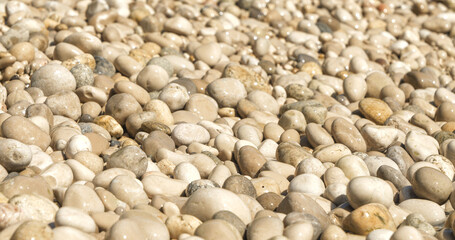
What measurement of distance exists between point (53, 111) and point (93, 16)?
8.24 feet

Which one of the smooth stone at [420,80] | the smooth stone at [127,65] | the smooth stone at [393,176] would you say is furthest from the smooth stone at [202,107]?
the smooth stone at [420,80]

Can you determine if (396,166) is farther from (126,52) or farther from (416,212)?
(126,52)

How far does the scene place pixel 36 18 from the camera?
23.3ft

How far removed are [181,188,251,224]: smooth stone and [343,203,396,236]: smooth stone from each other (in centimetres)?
64

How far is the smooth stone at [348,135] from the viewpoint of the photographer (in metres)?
5.15

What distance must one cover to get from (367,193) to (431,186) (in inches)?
23.6

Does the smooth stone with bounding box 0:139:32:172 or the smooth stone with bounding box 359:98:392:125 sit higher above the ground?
the smooth stone with bounding box 0:139:32:172

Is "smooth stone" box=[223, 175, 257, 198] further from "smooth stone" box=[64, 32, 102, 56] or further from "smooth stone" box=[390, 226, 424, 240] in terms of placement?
"smooth stone" box=[64, 32, 102, 56]

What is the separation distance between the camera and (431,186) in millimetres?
4125

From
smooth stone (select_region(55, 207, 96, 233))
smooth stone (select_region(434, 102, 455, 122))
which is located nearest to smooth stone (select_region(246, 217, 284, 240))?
smooth stone (select_region(55, 207, 96, 233))

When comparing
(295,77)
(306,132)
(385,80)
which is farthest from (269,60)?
(306,132)

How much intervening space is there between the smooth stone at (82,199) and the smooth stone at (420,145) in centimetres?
280

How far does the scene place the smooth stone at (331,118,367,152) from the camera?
5.15 metres

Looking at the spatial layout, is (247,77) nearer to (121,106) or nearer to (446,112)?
(121,106)
